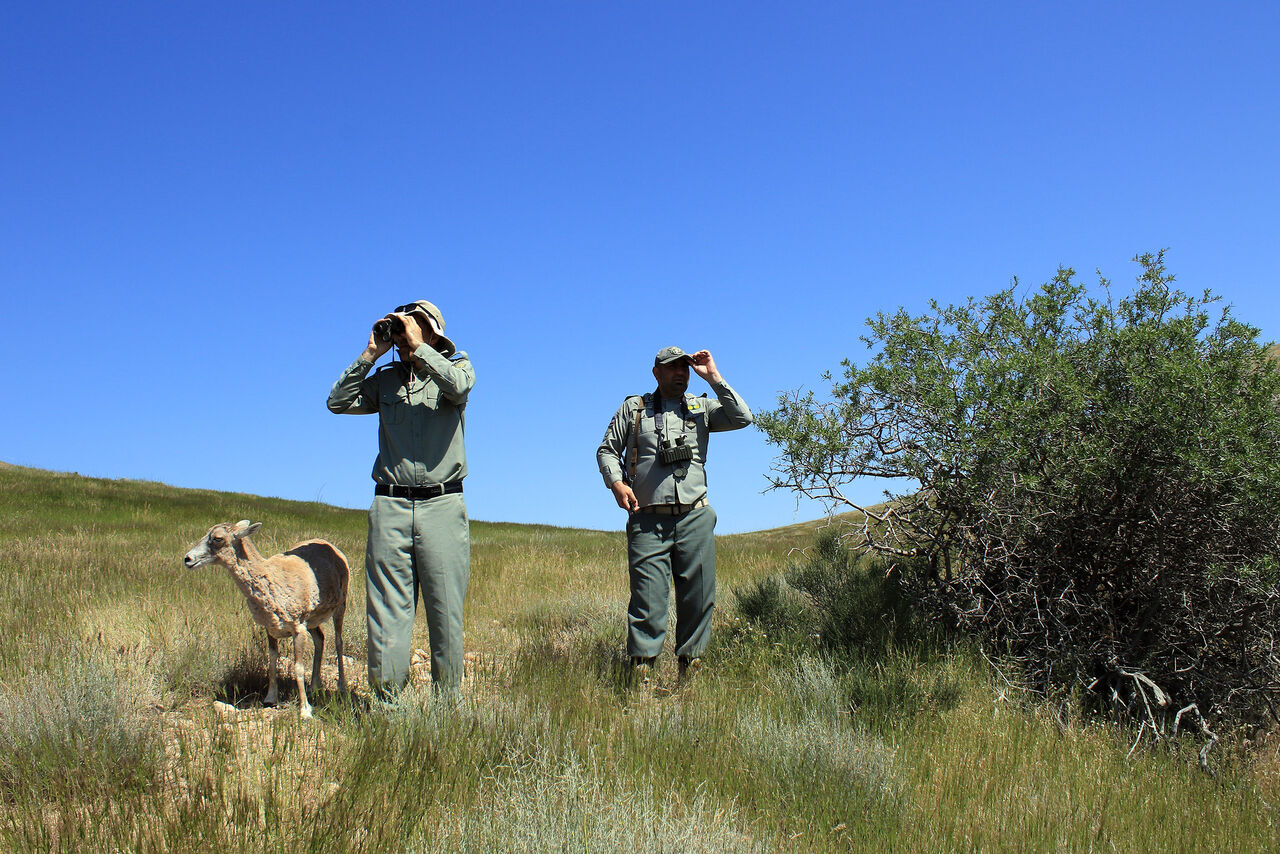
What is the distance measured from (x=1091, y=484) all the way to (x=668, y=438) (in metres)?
3.16

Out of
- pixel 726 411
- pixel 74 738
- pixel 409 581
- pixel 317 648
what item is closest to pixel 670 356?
pixel 726 411

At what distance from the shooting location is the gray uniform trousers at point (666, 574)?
6.17m

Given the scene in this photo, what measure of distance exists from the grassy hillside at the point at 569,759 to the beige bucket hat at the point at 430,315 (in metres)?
2.19

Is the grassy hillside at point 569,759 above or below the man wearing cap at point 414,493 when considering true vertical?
below

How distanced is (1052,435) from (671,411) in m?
2.90

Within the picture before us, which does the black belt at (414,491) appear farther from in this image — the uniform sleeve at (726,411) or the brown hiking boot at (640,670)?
the uniform sleeve at (726,411)

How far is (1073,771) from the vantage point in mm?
4750

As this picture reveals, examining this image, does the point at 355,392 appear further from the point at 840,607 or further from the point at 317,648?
the point at 840,607

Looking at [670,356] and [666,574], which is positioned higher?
[670,356]

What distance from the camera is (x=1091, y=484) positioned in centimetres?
610

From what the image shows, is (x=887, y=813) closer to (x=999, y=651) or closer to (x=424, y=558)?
(x=424, y=558)

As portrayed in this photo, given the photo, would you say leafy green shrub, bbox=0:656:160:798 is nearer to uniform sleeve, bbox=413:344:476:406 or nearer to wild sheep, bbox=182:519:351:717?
wild sheep, bbox=182:519:351:717

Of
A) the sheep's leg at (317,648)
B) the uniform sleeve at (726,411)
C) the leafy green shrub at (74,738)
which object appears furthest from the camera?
the uniform sleeve at (726,411)

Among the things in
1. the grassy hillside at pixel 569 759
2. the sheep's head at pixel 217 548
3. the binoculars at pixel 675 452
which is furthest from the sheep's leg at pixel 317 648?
the binoculars at pixel 675 452
